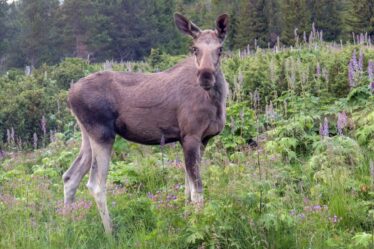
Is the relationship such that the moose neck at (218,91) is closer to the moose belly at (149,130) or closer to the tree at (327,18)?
the moose belly at (149,130)

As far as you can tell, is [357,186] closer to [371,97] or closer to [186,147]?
[186,147]

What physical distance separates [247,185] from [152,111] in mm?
1913

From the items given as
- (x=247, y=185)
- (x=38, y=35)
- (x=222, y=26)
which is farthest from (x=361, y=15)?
(x=38, y=35)

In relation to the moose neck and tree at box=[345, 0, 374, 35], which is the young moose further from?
tree at box=[345, 0, 374, 35]

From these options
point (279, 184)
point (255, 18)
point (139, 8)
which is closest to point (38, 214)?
point (279, 184)

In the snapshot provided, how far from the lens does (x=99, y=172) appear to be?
7277mm

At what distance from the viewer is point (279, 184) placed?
7273 millimetres

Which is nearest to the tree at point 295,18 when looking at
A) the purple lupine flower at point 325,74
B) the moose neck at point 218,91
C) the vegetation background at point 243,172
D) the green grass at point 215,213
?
the vegetation background at point 243,172

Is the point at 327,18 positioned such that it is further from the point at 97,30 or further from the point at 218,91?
the point at 218,91

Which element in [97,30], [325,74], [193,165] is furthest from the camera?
[97,30]

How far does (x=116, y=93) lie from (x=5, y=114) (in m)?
7.33

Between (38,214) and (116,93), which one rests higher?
(116,93)

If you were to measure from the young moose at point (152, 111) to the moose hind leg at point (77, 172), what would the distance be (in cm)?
1

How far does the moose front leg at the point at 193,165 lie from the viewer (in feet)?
22.0
